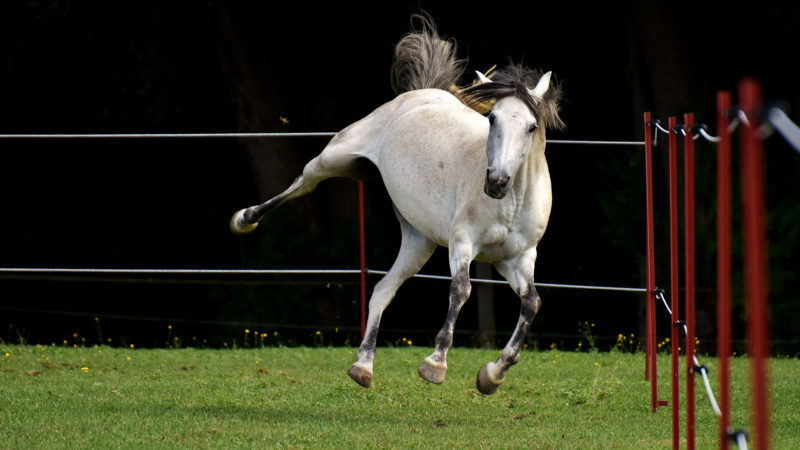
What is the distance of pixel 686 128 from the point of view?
393cm

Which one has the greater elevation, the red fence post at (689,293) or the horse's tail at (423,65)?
the horse's tail at (423,65)

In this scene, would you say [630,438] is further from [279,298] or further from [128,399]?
[279,298]

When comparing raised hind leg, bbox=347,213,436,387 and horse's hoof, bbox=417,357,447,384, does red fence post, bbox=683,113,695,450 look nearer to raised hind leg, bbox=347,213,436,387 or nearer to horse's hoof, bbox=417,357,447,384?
horse's hoof, bbox=417,357,447,384

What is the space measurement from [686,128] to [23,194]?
11076 millimetres

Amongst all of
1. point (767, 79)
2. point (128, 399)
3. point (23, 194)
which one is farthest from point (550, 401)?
point (23, 194)

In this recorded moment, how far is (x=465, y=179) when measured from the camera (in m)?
5.64

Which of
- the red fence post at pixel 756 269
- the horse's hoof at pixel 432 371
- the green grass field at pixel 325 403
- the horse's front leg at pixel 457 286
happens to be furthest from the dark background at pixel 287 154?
the red fence post at pixel 756 269

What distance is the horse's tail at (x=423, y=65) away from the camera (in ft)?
23.0

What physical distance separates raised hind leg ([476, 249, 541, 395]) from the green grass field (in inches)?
9.4

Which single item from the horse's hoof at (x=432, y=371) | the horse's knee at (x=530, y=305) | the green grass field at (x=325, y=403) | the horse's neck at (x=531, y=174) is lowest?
the green grass field at (x=325, y=403)

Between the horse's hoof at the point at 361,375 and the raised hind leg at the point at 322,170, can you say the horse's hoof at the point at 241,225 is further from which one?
the horse's hoof at the point at 361,375

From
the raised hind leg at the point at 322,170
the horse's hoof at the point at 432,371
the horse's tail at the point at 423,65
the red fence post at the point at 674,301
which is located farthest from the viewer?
the horse's tail at the point at 423,65

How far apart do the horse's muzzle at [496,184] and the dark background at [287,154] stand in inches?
228

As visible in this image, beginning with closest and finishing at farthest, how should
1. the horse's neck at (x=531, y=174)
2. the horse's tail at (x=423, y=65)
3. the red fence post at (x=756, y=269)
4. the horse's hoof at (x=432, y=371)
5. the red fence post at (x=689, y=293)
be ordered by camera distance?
the red fence post at (x=756, y=269) → the red fence post at (x=689, y=293) → the horse's hoof at (x=432, y=371) → the horse's neck at (x=531, y=174) → the horse's tail at (x=423, y=65)
